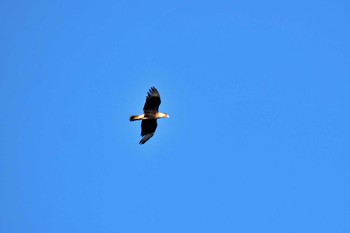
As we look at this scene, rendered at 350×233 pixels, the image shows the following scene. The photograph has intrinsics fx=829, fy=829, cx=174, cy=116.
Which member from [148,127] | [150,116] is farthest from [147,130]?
[150,116]

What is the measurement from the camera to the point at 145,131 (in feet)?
177

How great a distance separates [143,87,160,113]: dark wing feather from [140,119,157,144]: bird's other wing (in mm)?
1166

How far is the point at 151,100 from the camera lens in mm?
52406

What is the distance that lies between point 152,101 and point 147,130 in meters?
2.46

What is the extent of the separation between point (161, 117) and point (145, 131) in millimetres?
1480

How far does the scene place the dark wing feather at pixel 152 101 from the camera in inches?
2058

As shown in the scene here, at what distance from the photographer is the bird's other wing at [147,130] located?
177ft

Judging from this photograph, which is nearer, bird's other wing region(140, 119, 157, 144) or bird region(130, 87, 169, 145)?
bird region(130, 87, 169, 145)

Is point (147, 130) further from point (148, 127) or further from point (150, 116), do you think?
point (150, 116)

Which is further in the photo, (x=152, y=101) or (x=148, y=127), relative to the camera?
(x=148, y=127)

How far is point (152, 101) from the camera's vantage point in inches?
2067

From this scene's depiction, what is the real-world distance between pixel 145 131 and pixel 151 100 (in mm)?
2626

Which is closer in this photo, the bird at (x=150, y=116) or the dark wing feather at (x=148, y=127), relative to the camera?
the bird at (x=150, y=116)

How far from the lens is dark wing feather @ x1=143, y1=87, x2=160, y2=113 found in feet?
172
